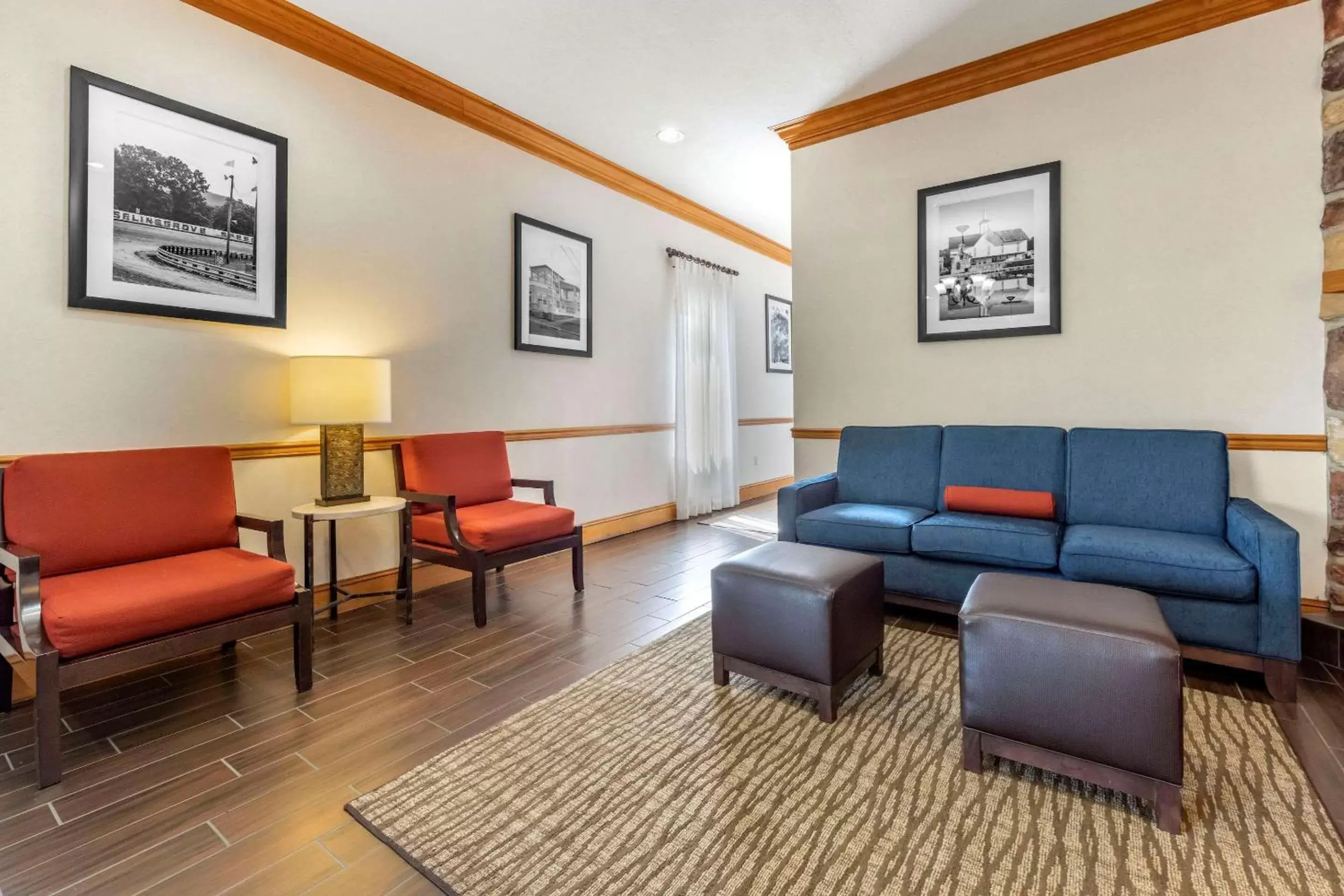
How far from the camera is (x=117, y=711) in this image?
215cm

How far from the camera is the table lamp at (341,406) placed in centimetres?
283

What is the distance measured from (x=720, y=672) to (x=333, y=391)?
7.02ft

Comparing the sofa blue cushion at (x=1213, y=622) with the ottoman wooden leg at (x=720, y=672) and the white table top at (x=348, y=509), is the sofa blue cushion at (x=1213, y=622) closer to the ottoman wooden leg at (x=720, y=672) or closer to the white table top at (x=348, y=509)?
the ottoman wooden leg at (x=720, y=672)

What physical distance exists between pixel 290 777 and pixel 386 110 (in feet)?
10.9

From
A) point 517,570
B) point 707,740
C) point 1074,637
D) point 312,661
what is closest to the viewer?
point 1074,637

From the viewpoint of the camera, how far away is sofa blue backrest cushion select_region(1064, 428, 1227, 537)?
8.89ft

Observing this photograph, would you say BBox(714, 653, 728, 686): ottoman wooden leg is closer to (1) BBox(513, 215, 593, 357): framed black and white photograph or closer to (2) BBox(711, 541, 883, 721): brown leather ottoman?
(2) BBox(711, 541, 883, 721): brown leather ottoman

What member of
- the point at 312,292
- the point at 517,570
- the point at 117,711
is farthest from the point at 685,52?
the point at 117,711

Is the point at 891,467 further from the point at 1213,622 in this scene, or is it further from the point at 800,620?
the point at 800,620

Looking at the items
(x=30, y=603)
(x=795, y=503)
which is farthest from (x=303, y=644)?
(x=795, y=503)

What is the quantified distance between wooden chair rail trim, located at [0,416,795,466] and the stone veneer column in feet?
13.5

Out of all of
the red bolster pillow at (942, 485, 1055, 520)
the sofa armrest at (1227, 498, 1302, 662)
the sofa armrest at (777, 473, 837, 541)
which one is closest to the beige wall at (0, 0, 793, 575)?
the sofa armrest at (777, 473, 837, 541)

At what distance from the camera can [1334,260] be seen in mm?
2707

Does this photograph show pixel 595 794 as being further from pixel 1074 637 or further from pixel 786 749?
pixel 1074 637
